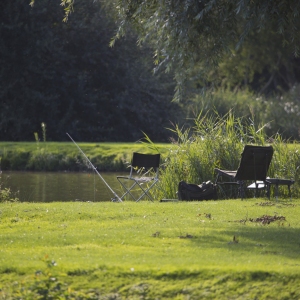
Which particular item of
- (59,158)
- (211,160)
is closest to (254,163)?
(211,160)

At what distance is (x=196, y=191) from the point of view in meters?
13.8

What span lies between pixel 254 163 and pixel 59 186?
23.4 ft

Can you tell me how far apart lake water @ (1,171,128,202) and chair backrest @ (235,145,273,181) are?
13.5ft

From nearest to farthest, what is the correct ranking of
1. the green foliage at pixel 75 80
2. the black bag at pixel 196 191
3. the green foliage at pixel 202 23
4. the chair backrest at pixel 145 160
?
the green foliage at pixel 202 23, the black bag at pixel 196 191, the chair backrest at pixel 145 160, the green foliage at pixel 75 80

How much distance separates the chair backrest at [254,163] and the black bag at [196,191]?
75 cm

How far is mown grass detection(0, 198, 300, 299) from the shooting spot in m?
6.85

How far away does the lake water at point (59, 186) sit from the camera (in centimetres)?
1703

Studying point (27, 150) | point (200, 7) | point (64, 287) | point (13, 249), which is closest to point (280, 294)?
point (64, 287)

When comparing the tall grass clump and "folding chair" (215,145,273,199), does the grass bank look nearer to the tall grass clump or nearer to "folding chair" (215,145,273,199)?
the tall grass clump

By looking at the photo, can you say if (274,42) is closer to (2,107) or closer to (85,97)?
(85,97)

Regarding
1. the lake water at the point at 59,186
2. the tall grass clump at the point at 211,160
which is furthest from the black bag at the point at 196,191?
the lake water at the point at 59,186

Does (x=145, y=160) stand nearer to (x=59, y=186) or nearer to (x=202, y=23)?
(x=202, y=23)

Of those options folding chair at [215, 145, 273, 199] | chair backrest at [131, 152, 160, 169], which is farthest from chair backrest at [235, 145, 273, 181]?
chair backrest at [131, 152, 160, 169]

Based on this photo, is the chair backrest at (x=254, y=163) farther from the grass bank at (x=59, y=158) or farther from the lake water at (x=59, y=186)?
the grass bank at (x=59, y=158)
